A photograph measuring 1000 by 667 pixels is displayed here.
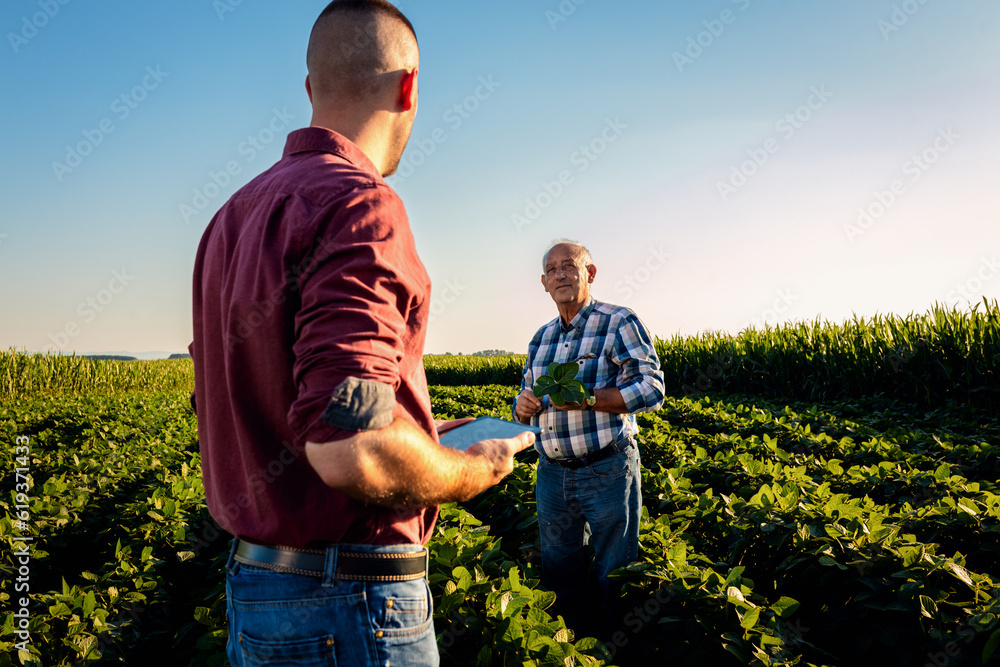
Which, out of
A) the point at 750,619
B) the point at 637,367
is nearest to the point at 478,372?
the point at 637,367

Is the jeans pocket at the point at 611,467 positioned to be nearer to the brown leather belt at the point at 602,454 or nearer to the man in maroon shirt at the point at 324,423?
the brown leather belt at the point at 602,454

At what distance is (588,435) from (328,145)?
2.56 meters

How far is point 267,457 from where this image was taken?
1.09m

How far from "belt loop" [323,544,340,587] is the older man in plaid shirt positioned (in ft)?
7.80

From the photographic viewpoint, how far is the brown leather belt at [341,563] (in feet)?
3.47

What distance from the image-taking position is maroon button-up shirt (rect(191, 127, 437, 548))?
3.21 feet

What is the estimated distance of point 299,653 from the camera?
104 centimetres

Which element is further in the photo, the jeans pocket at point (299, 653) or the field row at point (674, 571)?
the field row at point (674, 571)

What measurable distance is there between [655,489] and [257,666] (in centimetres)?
405

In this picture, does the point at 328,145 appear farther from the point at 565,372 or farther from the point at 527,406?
the point at 527,406

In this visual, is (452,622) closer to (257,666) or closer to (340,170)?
(257,666)

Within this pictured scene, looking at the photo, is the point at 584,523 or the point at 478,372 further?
the point at 478,372

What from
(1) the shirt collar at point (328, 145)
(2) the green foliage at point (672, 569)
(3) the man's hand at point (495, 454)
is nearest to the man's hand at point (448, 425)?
(3) the man's hand at point (495, 454)

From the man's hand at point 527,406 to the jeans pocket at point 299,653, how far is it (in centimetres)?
248
